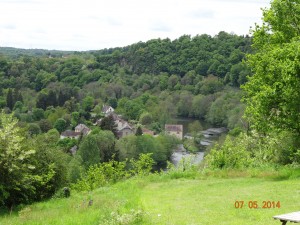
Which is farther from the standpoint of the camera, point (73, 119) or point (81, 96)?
point (81, 96)

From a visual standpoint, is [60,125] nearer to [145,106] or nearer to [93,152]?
[145,106]

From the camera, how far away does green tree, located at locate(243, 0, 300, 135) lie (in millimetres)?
14453

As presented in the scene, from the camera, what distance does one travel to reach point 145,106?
113375 mm

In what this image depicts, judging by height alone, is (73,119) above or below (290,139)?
below

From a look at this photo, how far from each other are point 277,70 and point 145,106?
9839cm

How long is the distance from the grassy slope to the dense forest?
→ 2426mm

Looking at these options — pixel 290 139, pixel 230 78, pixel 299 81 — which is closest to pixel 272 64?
pixel 299 81

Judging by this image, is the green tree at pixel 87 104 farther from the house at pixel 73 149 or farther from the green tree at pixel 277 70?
the green tree at pixel 277 70

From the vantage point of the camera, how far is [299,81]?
1438cm

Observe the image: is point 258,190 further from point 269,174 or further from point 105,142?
point 105,142

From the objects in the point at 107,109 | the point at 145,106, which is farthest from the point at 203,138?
the point at 107,109

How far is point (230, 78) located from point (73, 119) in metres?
51.4

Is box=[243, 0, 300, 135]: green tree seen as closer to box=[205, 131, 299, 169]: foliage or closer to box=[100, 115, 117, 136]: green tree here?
box=[205, 131, 299, 169]: foliage

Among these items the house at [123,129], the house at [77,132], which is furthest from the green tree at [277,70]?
the house at [123,129]
